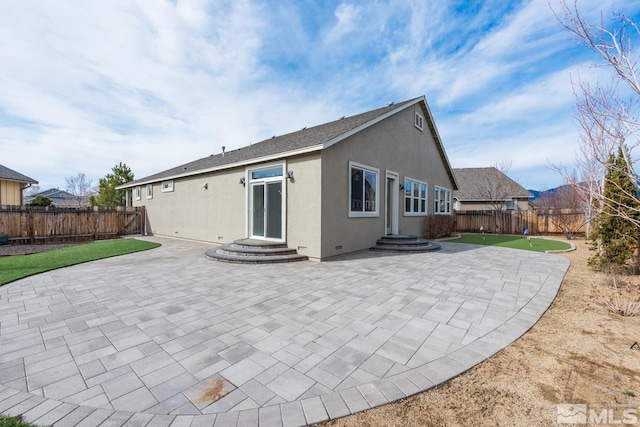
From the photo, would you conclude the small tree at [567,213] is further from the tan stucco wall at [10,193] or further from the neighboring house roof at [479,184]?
the tan stucco wall at [10,193]

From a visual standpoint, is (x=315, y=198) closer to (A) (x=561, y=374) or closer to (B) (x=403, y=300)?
(B) (x=403, y=300)

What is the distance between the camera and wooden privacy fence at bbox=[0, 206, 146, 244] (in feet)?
38.9

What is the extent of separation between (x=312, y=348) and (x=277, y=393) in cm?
74

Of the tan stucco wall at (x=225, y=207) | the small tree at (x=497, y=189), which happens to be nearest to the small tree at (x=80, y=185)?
the tan stucco wall at (x=225, y=207)

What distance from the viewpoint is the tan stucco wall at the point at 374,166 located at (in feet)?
25.7

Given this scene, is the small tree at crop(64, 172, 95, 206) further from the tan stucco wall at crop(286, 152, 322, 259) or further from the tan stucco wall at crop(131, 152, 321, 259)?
the tan stucco wall at crop(286, 152, 322, 259)

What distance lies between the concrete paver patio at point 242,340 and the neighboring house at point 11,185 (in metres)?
17.7

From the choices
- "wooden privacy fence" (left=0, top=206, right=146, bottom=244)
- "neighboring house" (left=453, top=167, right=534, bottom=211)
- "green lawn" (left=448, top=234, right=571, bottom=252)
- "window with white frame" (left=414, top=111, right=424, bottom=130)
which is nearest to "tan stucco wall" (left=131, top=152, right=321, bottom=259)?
"wooden privacy fence" (left=0, top=206, right=146, bottom=244)

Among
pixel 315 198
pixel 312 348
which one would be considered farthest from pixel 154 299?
pixel 315 198

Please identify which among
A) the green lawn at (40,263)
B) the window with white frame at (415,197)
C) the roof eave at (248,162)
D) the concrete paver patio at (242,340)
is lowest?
the concrete paver patio at (242,340)

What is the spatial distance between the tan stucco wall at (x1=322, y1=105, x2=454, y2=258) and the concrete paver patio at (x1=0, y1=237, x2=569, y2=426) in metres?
2.54

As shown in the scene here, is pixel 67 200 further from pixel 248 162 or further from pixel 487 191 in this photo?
pixel 487 191

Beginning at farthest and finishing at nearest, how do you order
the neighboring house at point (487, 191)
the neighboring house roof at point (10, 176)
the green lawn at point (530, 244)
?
the neighboring house at point (487, 191), the neighboring house roof at point (10, 176), the green lawn at point (530, 244)

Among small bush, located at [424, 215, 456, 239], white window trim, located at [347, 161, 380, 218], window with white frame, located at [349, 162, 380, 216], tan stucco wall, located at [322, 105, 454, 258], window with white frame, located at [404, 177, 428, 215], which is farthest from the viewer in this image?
small bush, located at [424, 215, 456, 239]
